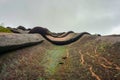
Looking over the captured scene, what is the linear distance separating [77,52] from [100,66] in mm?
1491

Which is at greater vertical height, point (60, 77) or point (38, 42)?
point (38, 42)

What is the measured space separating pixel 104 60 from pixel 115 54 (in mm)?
347

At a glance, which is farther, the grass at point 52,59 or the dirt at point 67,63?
the grass at point 52,59

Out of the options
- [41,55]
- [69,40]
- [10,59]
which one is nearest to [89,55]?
[41,55]

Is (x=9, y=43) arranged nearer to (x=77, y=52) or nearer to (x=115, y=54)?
(x=77, y=52)

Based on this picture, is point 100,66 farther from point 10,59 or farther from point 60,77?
point 10,59

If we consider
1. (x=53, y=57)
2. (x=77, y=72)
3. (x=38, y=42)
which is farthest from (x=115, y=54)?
(x=38, y=42)

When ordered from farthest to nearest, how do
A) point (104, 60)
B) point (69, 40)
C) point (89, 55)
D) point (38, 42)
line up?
point (69, 40) → point (38, 42) → point (89, 55) → point (104, 60)

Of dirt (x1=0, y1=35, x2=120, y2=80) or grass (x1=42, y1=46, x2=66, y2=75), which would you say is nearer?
dirt (x1=0, y1=35, x2=120, y2=80)

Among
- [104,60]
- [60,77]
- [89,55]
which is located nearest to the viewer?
[60,77]

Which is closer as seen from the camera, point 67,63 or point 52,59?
point 67,63

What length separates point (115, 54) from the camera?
25.0ft

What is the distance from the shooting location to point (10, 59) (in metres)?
7.58

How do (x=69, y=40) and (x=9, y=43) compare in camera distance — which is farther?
(x=69, y=40)
